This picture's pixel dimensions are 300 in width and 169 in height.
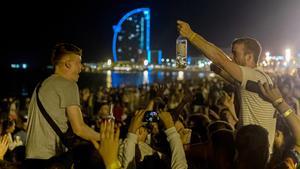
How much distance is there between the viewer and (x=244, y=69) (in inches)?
142

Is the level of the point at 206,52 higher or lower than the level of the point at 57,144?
higher

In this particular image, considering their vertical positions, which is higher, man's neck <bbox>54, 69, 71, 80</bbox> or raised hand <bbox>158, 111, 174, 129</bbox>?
man's neck <bbox>54, 69, 71, 80</bbox>

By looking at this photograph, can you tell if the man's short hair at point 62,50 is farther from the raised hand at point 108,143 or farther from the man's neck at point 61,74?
the raised hand at point 108,143

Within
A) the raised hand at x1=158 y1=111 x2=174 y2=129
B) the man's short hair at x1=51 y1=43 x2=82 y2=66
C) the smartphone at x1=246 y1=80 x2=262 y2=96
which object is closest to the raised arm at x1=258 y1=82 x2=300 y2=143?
the smartphone at x1=246 y1=80 x2=262 y2=96

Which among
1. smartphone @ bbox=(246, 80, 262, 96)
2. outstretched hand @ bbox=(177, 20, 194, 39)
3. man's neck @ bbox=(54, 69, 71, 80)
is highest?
outstretched hand @ bbox=(177, 20, 194, 39)

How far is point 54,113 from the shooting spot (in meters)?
3.54

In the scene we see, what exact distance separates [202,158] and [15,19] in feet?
555

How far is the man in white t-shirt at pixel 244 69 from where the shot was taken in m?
3.53

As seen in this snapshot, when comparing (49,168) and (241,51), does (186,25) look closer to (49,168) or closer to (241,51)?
(241,51)

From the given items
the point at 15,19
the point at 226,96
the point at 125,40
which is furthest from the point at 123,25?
the point at 226,96

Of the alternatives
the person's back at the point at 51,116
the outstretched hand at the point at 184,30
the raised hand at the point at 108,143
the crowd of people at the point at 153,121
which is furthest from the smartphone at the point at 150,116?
the raised hand at the point at 108,143

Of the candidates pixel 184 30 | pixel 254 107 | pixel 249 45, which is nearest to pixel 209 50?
pixel 184 30

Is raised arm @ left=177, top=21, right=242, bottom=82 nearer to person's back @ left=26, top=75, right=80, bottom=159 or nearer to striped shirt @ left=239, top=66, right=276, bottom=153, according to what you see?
striped shirt @ left=239, top=66, right=276, bottom=153

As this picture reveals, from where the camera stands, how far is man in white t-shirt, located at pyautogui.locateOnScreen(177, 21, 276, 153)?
353 centimetres
